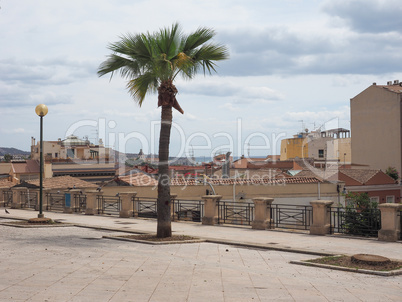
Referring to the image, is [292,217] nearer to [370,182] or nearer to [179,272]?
[179,272]

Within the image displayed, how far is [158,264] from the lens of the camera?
10.8 m

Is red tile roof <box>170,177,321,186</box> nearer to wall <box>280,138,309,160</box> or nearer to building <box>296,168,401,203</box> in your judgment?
building <box>296,168,401,203</box>

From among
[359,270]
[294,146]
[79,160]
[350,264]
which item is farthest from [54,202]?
[294,146]

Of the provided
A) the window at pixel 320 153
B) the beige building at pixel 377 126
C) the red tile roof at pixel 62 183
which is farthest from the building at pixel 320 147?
the red tile roof at pixel 62 183

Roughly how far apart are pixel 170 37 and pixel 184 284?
8538 millimetres

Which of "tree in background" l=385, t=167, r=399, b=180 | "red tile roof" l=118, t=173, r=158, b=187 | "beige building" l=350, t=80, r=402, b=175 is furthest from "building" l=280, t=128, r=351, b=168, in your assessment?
"red tile roof" l=118, t=173, r=158, b=187

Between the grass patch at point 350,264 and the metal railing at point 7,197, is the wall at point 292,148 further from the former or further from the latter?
the grass patch at point 350,264

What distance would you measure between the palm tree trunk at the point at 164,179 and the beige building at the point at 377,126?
Answer: 4243cm

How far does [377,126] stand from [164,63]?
147 feet

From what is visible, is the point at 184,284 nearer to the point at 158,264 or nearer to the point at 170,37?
the point at 158,264

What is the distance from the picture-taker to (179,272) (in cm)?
997

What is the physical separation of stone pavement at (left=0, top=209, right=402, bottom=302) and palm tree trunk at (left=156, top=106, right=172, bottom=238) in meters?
1.25

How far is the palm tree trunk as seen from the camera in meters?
15.1

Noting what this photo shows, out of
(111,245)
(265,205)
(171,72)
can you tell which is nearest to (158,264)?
(111,245)
